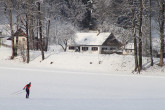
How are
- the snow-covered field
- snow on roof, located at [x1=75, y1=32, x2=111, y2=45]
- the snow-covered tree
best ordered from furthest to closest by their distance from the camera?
the snow-covered tree < snow on roof, located at [x1=75, y1=32, x2=111, y2=45] < the snow-covered field

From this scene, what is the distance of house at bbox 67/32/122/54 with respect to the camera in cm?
6297

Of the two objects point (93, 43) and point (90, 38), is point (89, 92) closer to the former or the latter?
point (93, 43)

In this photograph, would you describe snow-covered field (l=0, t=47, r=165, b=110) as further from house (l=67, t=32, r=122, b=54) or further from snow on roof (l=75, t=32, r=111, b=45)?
snow on roof (l=75, t=32, r=111, b=45)

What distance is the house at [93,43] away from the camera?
2479 inches

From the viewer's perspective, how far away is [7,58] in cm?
4291

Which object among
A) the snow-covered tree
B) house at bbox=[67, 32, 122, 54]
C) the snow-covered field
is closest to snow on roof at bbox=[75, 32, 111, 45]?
house at bbox=[67, 32, 122, 54]

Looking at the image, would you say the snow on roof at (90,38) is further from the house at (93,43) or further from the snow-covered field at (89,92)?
the snow-covered field at (89,92)

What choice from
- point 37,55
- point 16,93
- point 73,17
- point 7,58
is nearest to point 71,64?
point 37,55

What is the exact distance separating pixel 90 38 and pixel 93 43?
9.03 ft

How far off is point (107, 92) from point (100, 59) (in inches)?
763

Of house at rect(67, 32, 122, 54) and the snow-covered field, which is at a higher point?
house at rect(67, 32, 122, 54)

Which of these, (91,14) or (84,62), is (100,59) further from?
(91,14)

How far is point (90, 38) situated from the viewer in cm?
6569

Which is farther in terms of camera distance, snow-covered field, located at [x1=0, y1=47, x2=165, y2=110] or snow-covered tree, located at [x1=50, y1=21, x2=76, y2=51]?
snow-covered tree, located at [x1=50, y1=21, x2=76, y2=51]
